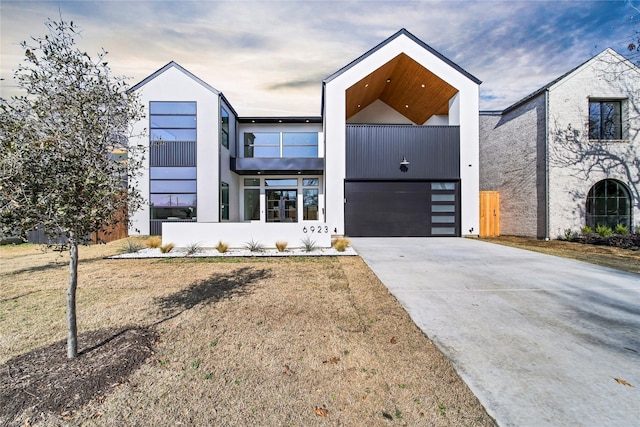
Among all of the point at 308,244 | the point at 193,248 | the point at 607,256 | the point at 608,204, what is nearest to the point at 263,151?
the point at 193,248

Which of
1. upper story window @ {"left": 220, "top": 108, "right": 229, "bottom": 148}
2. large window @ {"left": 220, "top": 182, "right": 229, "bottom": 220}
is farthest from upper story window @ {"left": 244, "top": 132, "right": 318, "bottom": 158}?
large window @ {"left": 220, "top": 182, "right": 229, "bottom": 220}

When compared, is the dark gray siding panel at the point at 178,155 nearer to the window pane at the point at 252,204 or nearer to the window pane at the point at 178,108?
the window pane at the point at 178,108

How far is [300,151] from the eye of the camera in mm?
17875

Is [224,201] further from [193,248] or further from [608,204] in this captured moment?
[608,204]

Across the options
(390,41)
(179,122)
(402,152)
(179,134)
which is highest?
(390,41)

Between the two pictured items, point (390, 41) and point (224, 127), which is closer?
point (390, 41)

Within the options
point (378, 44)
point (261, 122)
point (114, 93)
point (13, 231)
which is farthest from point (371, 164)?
point (13, 231)

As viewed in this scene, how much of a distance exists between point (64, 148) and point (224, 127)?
1383 centimetres

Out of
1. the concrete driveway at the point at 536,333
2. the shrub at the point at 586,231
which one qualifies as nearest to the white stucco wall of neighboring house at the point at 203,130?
the concrete driveway at the point at 536,333

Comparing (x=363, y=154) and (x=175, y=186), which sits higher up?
(x=363, y=154)

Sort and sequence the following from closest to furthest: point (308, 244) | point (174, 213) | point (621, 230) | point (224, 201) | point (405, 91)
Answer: point (308, 244) → point (621, 230) → point (174, 213) → point (224, 201) → point (405, 91)

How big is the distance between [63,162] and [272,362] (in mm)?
2729

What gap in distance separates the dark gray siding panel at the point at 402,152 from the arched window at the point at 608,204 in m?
6.14

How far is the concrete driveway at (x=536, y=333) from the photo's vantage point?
212 cm
